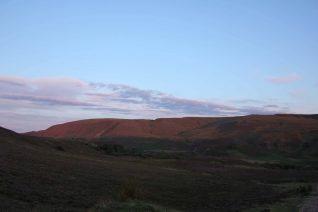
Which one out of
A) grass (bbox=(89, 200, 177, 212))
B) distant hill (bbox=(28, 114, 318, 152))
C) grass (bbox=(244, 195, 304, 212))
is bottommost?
grass (bbox=(244, 195, 304, 212))

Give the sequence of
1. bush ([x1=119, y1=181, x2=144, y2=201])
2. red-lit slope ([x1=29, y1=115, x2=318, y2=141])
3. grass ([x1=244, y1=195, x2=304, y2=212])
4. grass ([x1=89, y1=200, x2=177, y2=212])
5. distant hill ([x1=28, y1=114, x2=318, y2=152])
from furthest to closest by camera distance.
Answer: red-lit slope ([x1=29, y1=115, x2=318, y2=141])
distant hill ([x1=28, y1=114, x2=318, y2=152])
grass ([x1=244, y1=195, x2=304, y2=212])
bush ([x1=119, y1=181, x2=144, y2=201])
grass ([x1=89, y1=200, x2=177, y2=212])

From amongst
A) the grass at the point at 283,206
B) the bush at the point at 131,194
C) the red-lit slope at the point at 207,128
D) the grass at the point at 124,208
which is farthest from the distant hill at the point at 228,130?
the grass at the point at 124,208

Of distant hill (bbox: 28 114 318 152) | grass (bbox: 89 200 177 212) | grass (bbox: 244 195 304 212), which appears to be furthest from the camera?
distant hill (bbox: 28 114 318 152)

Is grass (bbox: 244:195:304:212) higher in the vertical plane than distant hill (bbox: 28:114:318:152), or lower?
lower

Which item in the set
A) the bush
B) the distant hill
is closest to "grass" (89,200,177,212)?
the bush

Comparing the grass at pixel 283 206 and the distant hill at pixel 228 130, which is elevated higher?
the distant hill at pixel 228 130

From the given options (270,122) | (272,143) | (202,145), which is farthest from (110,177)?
(270,122)

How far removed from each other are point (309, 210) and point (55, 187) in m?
13.1

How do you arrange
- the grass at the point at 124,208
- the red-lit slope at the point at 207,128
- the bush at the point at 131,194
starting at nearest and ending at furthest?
the grass at the point at 124,208 → the bush at the point at 131,194 → the red-lit slope at the point at 207,128

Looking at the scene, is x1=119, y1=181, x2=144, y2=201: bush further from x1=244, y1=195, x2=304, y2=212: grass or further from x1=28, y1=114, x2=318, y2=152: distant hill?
x1=28, y1=114, x2=318, y2=152: distant hill

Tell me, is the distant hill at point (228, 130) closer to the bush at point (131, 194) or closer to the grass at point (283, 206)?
the grass at point (283, 206)

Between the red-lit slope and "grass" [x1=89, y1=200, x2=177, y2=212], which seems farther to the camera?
the red-lit slope

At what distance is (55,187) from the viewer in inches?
1088

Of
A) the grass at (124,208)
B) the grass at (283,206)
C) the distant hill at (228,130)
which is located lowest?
the grass at (283,206)
